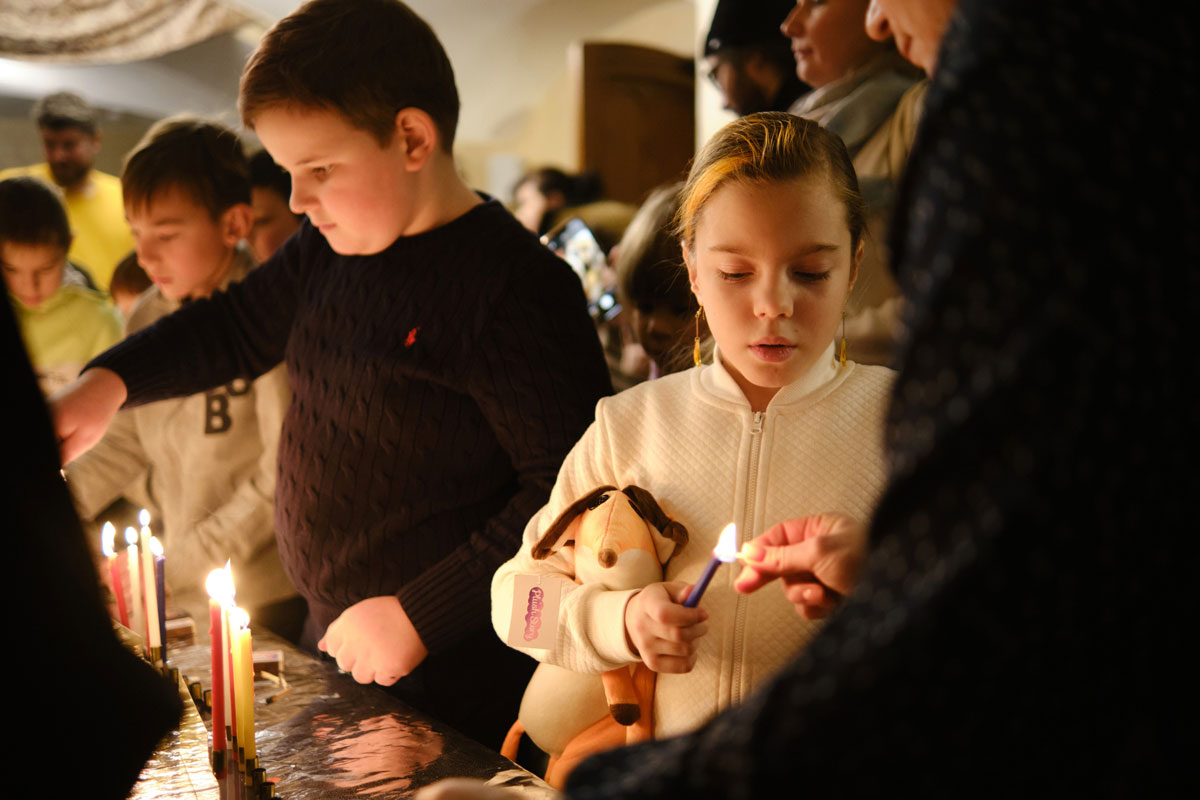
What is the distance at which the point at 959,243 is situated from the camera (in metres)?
Result: 0.46

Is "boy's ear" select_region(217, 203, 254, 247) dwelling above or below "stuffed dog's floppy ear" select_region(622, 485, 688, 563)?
above

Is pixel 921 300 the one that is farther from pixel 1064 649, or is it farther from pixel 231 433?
pixel 231 433

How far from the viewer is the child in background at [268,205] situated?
240cm

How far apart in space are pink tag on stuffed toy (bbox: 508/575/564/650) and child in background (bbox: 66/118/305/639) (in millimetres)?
1096

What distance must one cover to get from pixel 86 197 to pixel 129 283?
66 cm

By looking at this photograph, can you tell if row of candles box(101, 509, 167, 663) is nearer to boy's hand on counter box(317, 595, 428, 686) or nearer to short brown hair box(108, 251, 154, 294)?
boy's hand on counter box(317, 595, 428, 686)

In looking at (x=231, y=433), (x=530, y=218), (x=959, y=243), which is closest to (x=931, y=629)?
(x=959, y=243)

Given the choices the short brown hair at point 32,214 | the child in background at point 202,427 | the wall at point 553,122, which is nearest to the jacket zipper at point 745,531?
the child in background at point 202,427

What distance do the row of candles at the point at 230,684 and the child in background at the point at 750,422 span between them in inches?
12.1

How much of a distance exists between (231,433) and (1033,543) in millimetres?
2017

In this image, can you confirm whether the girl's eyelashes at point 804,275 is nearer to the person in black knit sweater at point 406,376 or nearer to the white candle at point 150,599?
the person in black knit sweater at point 406,376

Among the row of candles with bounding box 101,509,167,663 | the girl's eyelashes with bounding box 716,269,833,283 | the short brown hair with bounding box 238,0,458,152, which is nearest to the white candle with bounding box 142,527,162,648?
the row of candles with bounding box 101,509,167,663

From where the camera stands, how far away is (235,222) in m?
2.31

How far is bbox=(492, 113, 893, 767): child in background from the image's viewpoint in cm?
111
